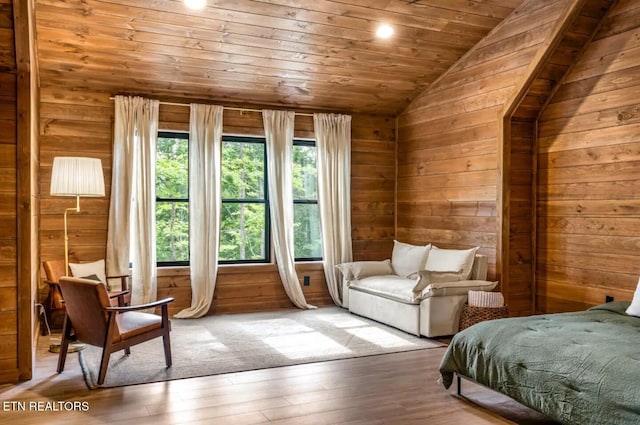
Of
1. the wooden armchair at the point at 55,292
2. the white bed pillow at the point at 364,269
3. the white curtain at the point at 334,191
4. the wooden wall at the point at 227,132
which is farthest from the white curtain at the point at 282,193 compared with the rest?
the wooden armchair at the point at 55,292

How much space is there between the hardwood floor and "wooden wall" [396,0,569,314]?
2.14 metres

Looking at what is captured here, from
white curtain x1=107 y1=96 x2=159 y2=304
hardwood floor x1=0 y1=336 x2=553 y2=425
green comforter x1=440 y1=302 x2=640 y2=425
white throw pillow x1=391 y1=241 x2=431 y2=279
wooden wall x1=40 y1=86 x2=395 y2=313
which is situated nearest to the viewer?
green comforter x1=440 y1=302 x2=640 y2=425

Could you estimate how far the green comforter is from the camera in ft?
8.56

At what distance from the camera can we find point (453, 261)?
554cm

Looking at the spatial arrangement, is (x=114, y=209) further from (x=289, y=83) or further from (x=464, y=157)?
(x=464, y=157)

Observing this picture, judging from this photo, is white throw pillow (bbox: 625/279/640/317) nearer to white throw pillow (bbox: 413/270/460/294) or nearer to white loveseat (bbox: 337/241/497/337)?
white loveseat (bbox: 337/241/497/337)

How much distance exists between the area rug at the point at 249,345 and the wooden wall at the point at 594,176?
4.67ft

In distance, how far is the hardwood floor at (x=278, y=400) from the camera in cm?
318

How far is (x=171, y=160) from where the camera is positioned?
6328 mm

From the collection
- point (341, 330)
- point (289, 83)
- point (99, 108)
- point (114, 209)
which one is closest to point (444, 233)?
point (341, 330)

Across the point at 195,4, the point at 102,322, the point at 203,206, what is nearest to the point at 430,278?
the point at 203,206

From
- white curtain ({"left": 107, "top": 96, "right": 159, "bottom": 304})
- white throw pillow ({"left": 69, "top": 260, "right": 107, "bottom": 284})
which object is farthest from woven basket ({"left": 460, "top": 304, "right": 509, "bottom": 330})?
white throw pillow ({"left": 69, "top": 260, "right": 107, "bottom": 284})

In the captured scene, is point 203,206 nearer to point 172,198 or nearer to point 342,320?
point 172,198

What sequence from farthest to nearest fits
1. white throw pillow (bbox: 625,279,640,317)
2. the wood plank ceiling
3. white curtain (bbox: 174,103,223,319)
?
white curtain (bbox: 174,103,223,319) < the wood plank ceiling < white throw pillow (bbox: 625,279,640,317)
